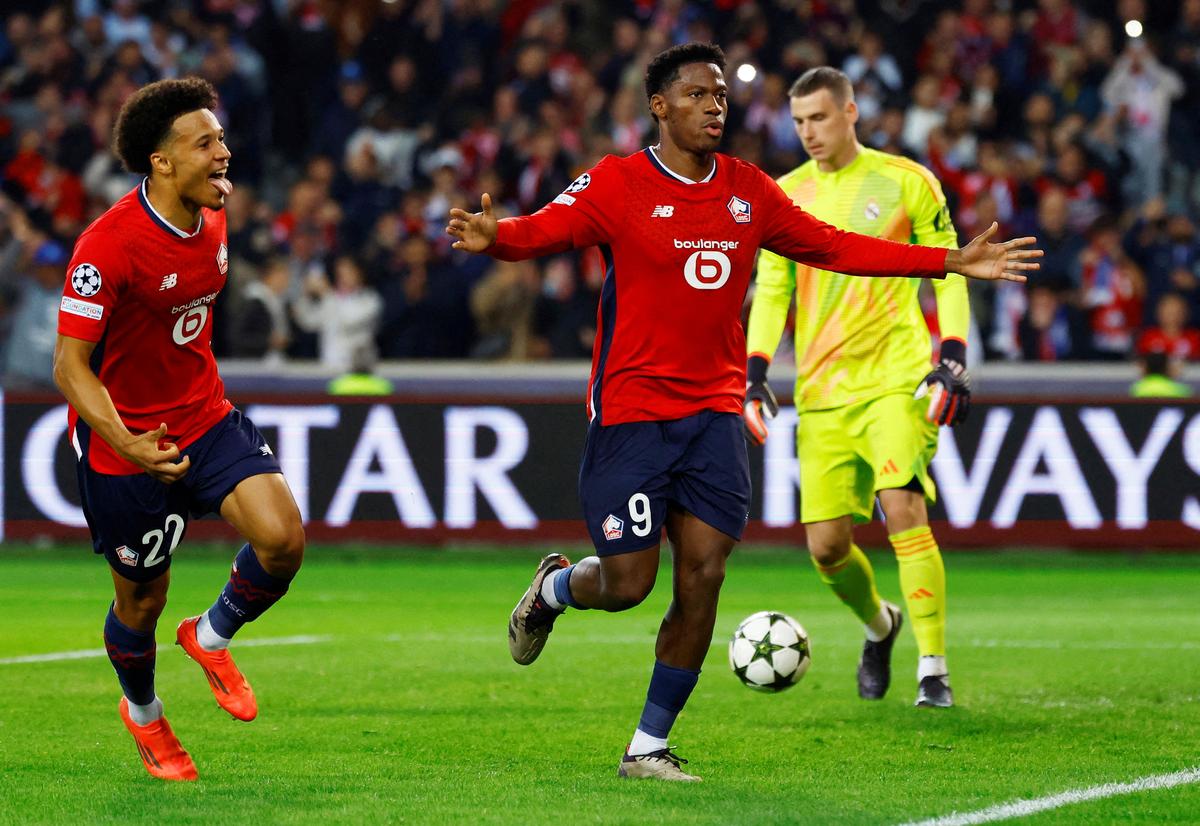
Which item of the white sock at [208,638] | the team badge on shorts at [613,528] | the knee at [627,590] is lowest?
the white sock at [208,638]

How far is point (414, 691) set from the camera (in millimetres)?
8547

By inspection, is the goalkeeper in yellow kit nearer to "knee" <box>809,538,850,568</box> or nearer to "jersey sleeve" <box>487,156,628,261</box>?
"knee" <box>809,538,850,568</box>

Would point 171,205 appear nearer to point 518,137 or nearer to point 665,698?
point 665,698

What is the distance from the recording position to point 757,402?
819 centimetres

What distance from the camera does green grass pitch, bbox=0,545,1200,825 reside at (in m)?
5.95

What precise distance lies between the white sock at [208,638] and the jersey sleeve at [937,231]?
330 centimetres

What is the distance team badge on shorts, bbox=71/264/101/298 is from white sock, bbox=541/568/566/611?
197 centimetres

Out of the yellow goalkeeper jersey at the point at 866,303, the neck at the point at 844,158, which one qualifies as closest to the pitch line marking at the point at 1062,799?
the yellow goalkeeper jersey at the point at 866,303

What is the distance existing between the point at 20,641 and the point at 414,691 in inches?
114

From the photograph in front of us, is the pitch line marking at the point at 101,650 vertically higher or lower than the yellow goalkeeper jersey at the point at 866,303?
lower

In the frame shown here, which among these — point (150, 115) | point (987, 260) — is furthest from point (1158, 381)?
point (150, 115)

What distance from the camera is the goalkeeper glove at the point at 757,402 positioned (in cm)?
805

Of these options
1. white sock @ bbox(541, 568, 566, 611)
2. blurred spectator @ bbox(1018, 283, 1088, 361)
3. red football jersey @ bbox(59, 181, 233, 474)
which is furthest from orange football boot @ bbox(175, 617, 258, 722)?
blurred spectator @ bbox(1018, 283, 1088, 361)

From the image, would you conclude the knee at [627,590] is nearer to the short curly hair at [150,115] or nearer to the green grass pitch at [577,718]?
the green grass pitch at [577,718]
